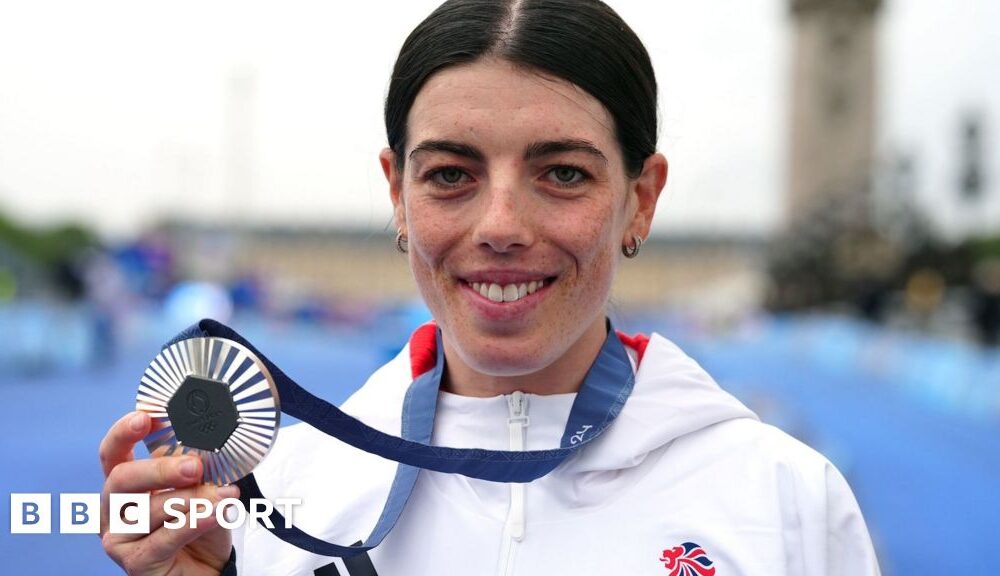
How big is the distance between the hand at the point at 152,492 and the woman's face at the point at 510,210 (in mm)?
403

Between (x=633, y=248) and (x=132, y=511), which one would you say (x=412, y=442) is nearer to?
(x=132, y=511)

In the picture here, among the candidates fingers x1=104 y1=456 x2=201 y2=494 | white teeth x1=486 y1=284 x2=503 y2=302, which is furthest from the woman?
fingers x1=104 y1=456 x2=201 y2=494

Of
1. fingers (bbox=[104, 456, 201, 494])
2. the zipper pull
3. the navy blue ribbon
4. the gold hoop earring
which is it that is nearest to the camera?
fingers (bbox=[104, 456, 201, 494])

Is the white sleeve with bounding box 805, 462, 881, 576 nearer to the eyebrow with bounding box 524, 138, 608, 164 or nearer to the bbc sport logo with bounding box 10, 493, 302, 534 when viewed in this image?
the eyebrow with bounding box 524, 138, 608, 164

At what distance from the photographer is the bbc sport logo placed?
1.26 meters

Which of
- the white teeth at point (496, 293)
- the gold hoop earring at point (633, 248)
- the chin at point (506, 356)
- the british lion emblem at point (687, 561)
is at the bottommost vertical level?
the british lion emblem at point (687, 561)

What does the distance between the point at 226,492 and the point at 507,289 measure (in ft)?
1.45

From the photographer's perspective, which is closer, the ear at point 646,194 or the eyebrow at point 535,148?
the eyebrow at point 535,148

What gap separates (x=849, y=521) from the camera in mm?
1444

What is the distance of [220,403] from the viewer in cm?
125

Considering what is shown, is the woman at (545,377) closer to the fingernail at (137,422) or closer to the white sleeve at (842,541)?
the white sleeve at (842,541)

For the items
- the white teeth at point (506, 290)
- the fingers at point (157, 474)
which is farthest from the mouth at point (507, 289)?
the fingers at point (157, 474)

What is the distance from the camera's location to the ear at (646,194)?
1.61 metres

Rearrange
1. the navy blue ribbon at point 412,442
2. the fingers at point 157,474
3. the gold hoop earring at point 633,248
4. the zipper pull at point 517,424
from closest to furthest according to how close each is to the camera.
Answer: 1. the fingers at point 157,474
2. the navy blue ribbon at point 412,442
3. the zipper pull at point 517,424
4. the gold hoop earring at point 633,248
